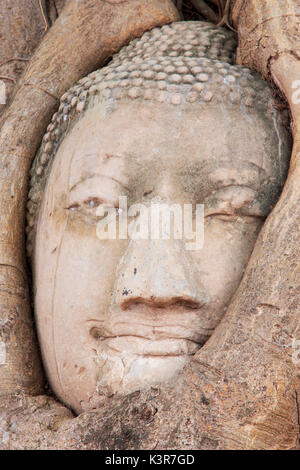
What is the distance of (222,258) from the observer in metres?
2.04

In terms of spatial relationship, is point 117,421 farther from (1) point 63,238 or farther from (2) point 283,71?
(2) point 283,71

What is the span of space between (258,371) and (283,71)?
882mm

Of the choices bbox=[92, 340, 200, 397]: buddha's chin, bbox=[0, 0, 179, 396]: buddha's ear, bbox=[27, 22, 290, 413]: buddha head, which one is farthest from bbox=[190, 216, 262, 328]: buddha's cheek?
bbox=[0, 0, 179, 396]: buddha's ear

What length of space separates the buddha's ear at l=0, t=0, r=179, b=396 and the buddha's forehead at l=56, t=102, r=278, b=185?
0.35 m

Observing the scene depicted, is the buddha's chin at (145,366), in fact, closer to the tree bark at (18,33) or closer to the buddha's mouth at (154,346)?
the buddha's mouth at (154,346)

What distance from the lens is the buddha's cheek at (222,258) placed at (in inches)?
79.0

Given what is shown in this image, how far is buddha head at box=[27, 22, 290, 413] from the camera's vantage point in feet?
6.44

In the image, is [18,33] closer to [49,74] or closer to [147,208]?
[49,74]

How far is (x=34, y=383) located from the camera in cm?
224

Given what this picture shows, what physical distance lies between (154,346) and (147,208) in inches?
15.7

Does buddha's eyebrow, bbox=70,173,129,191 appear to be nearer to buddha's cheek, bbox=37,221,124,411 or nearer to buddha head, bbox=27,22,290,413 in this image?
buddha head, bbox=27,22,290,413

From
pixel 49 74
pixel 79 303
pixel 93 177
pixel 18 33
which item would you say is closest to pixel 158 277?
pixel 79 303

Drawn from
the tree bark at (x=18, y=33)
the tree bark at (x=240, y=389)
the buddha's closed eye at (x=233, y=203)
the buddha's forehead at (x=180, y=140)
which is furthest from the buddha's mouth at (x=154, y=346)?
the tree bark at (x=18, y=33)

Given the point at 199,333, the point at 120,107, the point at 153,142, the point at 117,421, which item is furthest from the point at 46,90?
the point at 117,421
